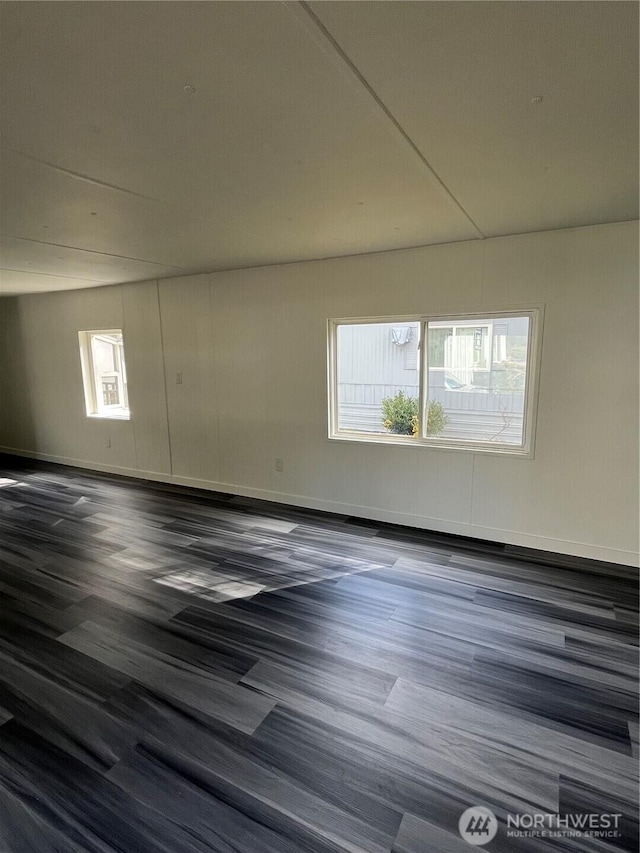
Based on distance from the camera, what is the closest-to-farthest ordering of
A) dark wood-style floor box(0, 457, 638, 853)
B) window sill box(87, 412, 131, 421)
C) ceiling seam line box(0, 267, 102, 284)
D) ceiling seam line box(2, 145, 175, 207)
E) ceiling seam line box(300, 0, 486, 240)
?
ceiling seam line box(300, 0, 486, 240) < dark wood-style floor box(0, 457, 638, 853) < ceiling seam line box(2, 145, 175, 207) < ceiling seam line box(0, 267, 102, 284) < window sill box(87, 412, 131, 421)

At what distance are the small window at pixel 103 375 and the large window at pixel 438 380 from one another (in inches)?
130

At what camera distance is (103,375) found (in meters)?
6.23

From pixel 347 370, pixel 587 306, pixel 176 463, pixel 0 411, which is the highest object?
pixel 587 306

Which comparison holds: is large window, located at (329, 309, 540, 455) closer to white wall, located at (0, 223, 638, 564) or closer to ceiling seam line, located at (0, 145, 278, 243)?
white wall, located at (0, 223, 638, 564)

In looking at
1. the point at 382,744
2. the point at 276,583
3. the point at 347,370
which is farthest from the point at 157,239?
the point at 382,744

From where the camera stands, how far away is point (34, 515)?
14.8 feet

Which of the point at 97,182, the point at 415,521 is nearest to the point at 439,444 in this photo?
A: the point at 415,521

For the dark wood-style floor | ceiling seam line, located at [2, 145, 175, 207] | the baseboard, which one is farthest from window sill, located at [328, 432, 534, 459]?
ceiling seam line, located at [2, 145, 175, 207]

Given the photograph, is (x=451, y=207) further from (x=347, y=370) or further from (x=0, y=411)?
(x=0, y=411)

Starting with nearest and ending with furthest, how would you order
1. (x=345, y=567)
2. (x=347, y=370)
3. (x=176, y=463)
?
(x=345, y=567) < (x=347, y=370) < (x=176, y=463)

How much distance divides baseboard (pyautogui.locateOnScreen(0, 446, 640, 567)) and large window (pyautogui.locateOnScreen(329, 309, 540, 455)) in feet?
2.30

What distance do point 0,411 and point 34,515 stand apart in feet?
12.7

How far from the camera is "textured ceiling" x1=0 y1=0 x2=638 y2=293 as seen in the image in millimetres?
1208

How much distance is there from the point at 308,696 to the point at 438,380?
8.88ft
